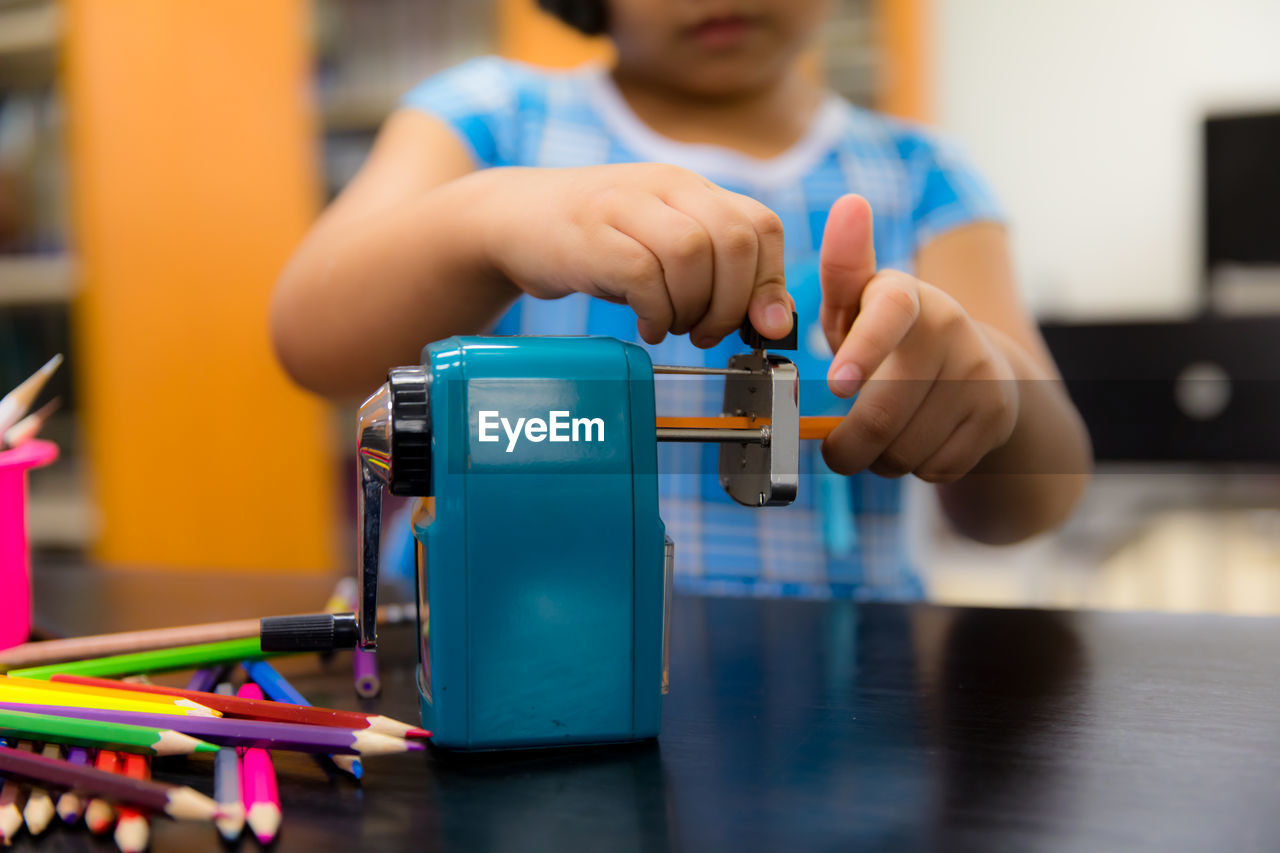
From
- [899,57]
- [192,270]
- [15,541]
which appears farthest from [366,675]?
[899,57]

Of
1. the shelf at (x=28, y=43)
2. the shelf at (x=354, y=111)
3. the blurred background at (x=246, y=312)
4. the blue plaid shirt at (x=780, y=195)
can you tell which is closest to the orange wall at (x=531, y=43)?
the blurred background at (x=246, y=312)

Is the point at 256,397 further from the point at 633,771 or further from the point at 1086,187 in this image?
the point at 1086,187

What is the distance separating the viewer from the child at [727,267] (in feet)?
1.04

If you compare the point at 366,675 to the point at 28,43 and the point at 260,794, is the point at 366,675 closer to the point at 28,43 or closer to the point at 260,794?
the point at 260,794

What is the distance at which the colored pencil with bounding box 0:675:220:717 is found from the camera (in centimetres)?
27

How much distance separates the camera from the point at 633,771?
271 millimetres

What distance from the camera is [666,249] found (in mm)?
299

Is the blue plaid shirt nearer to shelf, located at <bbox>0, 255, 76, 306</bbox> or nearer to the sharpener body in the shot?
the sharpener body

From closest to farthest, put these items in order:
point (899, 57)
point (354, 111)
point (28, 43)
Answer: point (28, 43)
point (354, 111)
point (899, 57)

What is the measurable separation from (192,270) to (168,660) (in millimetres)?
1141

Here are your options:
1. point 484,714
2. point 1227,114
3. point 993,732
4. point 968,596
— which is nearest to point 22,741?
point 484,714

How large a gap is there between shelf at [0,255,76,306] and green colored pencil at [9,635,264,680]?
1.11 m

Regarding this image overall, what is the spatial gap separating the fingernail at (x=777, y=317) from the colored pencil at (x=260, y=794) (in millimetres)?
172

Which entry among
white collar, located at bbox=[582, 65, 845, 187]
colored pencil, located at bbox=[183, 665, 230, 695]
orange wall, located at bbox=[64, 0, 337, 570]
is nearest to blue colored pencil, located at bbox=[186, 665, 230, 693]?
colored pencil, located at bbox=[183, 665, 230, 695]
